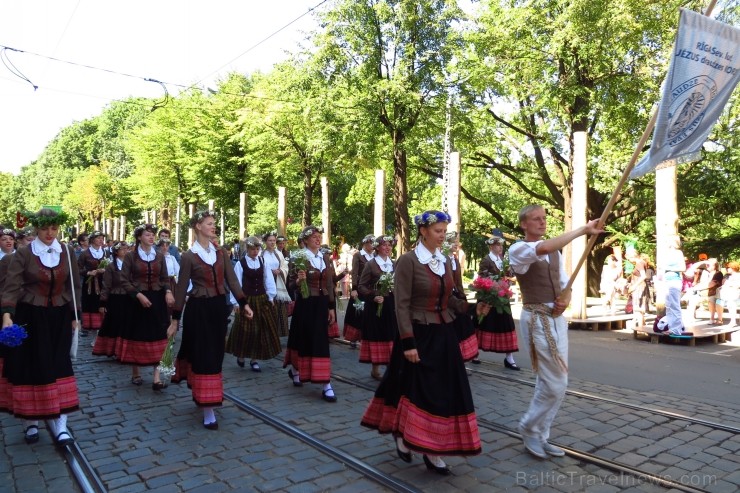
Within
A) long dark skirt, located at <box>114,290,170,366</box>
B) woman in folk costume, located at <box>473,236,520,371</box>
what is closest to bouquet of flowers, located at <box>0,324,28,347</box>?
long dark skirt, located at <box>114,290,170,366</box>

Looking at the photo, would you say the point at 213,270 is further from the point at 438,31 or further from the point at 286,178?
the point at 286,178

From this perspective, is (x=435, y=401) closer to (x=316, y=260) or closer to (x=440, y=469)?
(x=440, y=469)

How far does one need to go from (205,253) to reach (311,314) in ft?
5.80

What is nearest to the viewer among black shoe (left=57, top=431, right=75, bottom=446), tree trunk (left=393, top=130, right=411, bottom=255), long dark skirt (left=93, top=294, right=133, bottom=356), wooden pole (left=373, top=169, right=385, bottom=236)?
black shoe (left=57, top=431, right=75, bottom=446)

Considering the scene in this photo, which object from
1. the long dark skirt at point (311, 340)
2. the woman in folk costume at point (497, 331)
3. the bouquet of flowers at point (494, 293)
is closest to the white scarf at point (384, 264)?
the long dark skirt at point (311, 340)

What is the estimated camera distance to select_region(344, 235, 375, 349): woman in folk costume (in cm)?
929

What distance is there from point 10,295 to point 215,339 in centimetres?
199

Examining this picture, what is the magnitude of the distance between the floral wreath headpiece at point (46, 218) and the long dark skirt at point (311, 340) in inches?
120

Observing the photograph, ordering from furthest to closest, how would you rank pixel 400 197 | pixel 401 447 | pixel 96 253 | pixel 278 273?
1. pixel 400 197
2. pixel 96 253
3. pixel 278 273
4. pixel 401 447

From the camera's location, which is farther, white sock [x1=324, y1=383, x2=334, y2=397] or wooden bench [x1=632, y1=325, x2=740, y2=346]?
wooden bench [x1=632, y1=325, x2=740, y2=346]

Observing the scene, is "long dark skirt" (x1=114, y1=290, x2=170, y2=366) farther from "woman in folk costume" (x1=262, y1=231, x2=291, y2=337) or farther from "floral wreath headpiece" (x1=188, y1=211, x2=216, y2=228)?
"floral wreath headpiece" (x1=188, y1=211, x2=216, y2=228)

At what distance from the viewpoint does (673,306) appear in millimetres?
11773

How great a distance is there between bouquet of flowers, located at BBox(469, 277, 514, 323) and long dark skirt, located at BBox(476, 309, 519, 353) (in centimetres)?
388

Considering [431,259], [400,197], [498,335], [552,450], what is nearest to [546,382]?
[552,450]
